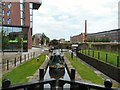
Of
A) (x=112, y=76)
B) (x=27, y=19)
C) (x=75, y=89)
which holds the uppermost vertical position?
(x=27, y=19)

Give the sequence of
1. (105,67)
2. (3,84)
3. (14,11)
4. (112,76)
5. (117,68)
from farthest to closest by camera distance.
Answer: (14,11) < (105,67) < (112,76) < (117,68) < (3,84)

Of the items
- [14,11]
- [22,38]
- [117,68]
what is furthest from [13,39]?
[117,68]

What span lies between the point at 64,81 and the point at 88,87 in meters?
0.27

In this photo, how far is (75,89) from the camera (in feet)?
8.89

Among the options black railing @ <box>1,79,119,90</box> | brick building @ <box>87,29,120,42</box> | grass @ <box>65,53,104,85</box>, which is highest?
brick building @ <box>87,29,120,42</box>

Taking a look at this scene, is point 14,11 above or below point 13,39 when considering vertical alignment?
above

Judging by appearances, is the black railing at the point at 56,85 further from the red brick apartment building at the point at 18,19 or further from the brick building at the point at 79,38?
the brick building at the point at 79,38

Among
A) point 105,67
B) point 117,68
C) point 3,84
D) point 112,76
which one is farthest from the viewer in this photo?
point 105,67

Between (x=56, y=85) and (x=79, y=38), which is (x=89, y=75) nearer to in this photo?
(x=56, y=85)

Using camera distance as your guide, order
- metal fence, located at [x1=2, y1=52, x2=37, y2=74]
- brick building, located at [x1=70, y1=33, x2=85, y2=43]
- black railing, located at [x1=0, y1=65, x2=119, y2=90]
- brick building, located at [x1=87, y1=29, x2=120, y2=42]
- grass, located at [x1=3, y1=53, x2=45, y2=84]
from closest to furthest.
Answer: black railing, located at [x1=0, y1=65, x2=119, y2=90]
grass, located at [x1=3, y1=53, x2=45, y2=84]
metal fence, located at [x1=2, y1=52, x2=37, y2=74]
brick building, located at [x1=87, y1=29, x2=120, y2=42]
brick building, located at [x1=70, y1=33, x2=85, y2=43]

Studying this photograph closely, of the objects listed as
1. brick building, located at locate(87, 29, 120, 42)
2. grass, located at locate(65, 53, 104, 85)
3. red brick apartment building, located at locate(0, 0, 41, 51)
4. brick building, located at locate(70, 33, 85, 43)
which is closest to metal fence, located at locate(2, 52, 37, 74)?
grass, located at locate(65, 53, 104, 85)

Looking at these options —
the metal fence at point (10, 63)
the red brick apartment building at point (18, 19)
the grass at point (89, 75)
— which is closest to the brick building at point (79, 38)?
the red brick apartment building at point (18, 19)

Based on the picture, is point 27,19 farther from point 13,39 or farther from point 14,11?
point 13,39

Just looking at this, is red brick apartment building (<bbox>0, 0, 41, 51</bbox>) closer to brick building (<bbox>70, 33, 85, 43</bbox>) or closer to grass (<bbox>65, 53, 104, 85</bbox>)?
grass (<bbox>65, 53, 104, 85</bbox>)
